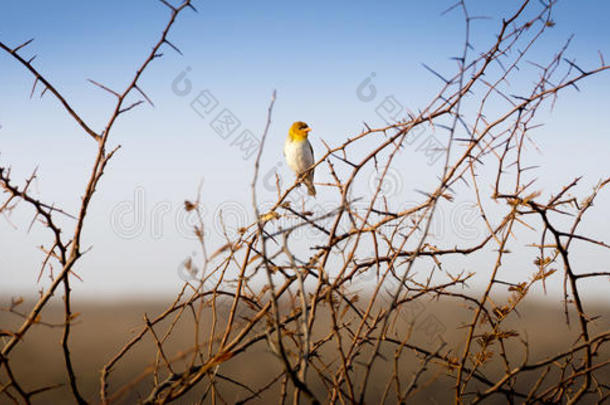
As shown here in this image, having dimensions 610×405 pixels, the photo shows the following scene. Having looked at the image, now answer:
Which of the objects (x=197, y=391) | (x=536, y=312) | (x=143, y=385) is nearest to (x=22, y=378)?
(x=143, y=385)

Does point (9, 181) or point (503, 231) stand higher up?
point (9, 181)

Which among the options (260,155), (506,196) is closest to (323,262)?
(260,155)

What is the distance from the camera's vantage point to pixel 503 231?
1.66 meters

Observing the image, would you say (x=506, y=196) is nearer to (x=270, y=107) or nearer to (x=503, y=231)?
(x=503, y=231)

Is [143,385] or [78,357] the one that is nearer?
[143,385]

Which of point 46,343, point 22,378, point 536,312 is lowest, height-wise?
point 536,312

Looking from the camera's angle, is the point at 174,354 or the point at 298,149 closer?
the point at 298,149

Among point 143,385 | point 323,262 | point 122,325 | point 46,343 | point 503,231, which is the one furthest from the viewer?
point 122,325

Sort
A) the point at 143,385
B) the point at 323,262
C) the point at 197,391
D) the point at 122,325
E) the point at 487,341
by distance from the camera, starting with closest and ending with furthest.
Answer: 1. the point at 323,262
2. the point at 487,341
3. the point at 197,391
4. the point at 143,385
5. the point at 122,325

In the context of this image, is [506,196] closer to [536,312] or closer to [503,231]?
[503,231]

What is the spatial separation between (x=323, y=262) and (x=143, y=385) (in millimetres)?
12092

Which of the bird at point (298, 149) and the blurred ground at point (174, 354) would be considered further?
the blurred ground at point (174, 354)

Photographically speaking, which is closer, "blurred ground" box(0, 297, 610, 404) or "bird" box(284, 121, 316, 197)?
"bird" box(284, 121, 316, 197)

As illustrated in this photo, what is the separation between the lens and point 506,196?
5.04 feet
